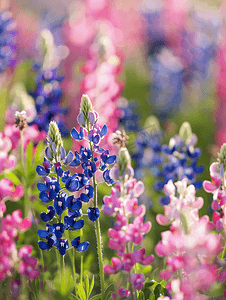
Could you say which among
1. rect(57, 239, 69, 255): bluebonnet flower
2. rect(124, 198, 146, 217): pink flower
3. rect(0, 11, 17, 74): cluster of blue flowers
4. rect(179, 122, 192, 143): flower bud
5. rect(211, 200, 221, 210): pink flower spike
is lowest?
rect(57, 239, 69, 255): bluebonnet flower

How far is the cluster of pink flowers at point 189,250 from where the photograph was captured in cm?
80

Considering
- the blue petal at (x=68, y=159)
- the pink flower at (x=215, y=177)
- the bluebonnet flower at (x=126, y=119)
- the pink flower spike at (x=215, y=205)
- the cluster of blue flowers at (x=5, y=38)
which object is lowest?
the pink flower spike at (x=215, y=205)

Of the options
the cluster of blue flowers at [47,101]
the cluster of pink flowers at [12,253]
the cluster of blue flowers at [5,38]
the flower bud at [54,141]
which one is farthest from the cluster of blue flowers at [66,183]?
the cluster of blue flowers at [5,38]

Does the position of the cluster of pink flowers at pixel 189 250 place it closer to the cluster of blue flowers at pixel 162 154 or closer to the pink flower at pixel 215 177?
the pink flower at pixel 215 177

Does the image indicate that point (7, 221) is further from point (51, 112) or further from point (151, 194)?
point (151, 194)

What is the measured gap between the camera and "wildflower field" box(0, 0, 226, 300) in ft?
3.03

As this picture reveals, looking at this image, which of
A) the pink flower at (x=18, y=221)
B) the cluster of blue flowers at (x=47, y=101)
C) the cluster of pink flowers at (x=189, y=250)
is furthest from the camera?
the cluster of blue flowers at (x=47, y=101)

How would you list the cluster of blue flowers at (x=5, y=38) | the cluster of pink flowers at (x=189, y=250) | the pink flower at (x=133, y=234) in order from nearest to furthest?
the cluster of pink flowers at (x=189, y=250), the pink flower at (x=133, y=234), the cluster of blue flowers at (x=5, y=38)

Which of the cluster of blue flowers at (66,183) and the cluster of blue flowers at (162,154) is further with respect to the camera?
the cluster of blue flowers at (162,154)

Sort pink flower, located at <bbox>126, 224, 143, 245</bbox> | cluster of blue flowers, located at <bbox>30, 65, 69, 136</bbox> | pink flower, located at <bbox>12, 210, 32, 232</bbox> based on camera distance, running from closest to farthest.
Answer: pink flower, located at <bbox>126, 224, 143, 245</bbox> < pink flower, located at <bbox>12, 210, 32, 232</bbox> < cluster of blue flowers, located at <bbox>30, 65, 69, 136</bbox>

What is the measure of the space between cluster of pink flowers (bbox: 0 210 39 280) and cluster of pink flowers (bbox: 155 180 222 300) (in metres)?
0.39

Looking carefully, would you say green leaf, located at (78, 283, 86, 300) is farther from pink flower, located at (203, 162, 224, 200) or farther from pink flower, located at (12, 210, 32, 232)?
pink flower, located at (203, 162, 224, 200)

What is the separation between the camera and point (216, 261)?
96 cm

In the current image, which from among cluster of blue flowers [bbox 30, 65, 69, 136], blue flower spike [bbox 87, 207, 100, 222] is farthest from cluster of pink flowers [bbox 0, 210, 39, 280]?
cluster of blue flowers [bbox 30, 65, 69, 136]
